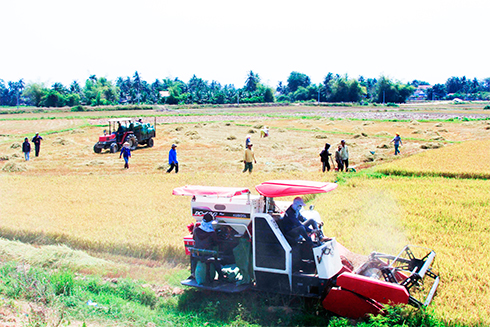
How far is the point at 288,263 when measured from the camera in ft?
24.6

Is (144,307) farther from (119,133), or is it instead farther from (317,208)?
(119,133)

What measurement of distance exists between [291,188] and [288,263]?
1.32m

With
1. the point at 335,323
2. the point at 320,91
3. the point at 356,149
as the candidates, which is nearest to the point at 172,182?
the point at 335,323

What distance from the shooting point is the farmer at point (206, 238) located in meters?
8.09

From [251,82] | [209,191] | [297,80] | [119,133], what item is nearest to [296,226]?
[209,191]

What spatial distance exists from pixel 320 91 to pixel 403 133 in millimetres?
88003

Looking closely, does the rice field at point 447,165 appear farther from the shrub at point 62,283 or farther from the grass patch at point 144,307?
the shrub at point 62,283

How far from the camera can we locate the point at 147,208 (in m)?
13.7

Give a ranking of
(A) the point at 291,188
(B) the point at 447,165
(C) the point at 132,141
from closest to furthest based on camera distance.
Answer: (A) the point at 291,188, (B) the point at 447,165, (C) the point at 132,141

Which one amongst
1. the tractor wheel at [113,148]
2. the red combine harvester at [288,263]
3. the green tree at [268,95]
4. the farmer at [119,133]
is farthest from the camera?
the green tree at [268,95]

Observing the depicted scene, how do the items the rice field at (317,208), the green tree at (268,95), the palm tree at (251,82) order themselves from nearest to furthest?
the rice field at (317,208) → the green tree at (268,95) → the palm tree at (251,82)

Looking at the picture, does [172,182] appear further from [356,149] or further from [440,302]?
[356,149]

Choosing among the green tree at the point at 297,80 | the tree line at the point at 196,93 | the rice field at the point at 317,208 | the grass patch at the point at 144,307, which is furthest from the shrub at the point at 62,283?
the green tree at the point at 297,80

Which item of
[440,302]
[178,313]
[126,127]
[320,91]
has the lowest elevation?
[178,313]
